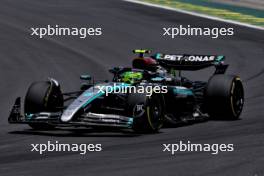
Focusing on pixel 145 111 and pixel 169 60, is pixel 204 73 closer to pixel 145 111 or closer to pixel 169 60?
pixel 169 60

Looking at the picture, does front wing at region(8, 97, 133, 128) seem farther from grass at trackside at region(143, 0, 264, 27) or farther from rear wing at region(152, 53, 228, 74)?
grass at trackside at region(143, 0, 264, 27)

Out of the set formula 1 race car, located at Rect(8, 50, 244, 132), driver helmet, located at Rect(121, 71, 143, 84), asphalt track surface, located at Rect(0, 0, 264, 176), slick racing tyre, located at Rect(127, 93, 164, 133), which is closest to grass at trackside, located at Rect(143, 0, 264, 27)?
asphalt track surface, located at Rect(0, 0, 264, 176)

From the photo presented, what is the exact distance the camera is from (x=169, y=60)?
63.9 ft

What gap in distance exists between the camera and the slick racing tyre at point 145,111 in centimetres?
1602

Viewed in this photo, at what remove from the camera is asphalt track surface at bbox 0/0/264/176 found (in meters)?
12.9

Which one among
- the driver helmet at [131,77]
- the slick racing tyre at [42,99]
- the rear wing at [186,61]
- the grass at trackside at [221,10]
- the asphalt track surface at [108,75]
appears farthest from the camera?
the grass at trackside at [221,10]

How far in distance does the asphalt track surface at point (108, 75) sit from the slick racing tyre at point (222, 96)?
0.65ft

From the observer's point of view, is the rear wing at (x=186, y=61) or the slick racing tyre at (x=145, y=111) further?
the rear wing at (x=186, y=61)

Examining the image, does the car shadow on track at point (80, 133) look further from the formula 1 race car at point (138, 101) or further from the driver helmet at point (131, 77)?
the driver helmet at point (131, 77)

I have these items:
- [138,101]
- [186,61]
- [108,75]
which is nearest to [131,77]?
[138,101]

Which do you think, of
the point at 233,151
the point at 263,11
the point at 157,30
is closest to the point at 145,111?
the point at 233,151

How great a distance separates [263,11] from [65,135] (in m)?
20.7

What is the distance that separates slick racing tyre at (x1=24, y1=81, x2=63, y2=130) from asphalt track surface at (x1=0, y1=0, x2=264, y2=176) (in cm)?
39

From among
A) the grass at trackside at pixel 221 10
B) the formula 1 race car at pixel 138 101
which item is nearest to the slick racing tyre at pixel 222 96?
the formula 1 race car at pixel 138 101
